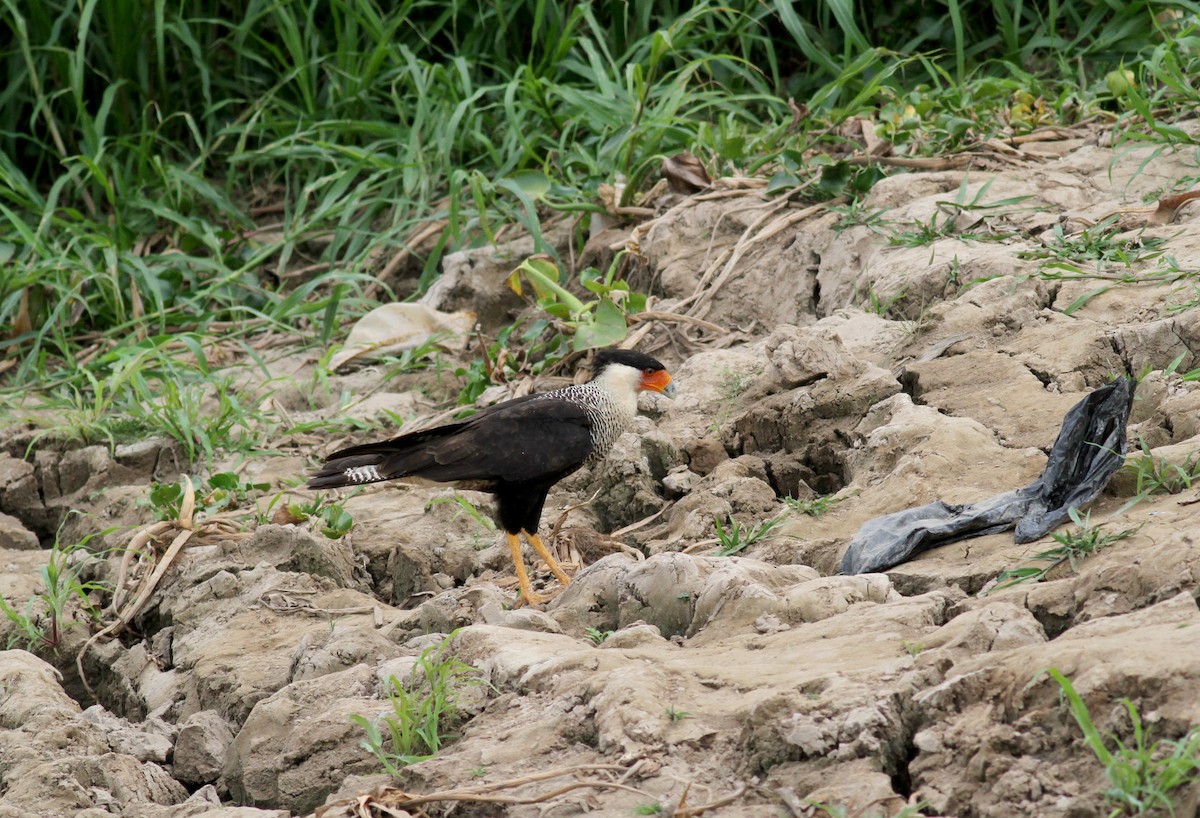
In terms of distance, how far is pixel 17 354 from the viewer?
658cm

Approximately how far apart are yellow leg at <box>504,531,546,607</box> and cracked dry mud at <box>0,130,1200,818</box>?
158 mm

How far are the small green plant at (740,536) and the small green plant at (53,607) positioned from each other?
1.98m

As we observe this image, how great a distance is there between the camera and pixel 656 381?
4781mm

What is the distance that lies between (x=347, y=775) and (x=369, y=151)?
14.8 feet

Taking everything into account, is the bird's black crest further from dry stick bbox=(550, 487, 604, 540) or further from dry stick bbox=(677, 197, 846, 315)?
dry stick bbox=(677, 197, 846, 315)

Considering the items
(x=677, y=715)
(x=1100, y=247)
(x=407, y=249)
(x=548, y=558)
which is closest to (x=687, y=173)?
(x=407, y=249)

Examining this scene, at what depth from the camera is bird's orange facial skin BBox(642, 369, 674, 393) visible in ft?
15.6

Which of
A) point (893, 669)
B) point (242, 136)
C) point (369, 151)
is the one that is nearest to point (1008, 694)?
point (893, 669)

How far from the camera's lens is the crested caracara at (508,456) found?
4.29 meters

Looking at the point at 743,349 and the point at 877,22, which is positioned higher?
the point at 877,22

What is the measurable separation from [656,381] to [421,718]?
209cm

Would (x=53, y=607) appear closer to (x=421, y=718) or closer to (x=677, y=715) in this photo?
(x=421, y=718)

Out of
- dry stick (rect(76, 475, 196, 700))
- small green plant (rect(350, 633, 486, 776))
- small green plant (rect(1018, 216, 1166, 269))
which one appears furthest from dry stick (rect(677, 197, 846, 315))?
small green plant (rect(350, 633, 486, 776))

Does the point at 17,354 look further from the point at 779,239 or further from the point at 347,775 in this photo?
the point at 347,775
